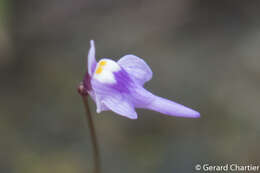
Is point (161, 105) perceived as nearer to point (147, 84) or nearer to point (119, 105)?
point (119, 105)

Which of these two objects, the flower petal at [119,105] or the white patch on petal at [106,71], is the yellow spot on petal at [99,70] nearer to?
the white patch on petal at [106,71]

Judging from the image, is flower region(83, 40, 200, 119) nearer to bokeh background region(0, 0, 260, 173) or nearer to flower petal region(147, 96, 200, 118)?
flower petal region(147, 96, 200, 118)

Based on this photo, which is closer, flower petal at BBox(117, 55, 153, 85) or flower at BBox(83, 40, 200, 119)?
flower at BBox(83, 40, 200, 119)

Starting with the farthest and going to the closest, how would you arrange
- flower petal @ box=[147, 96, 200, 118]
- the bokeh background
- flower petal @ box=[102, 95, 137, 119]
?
the bokeh background, flower petal @ box=[102, 95, 137, 119], flower petal @ box=[147, 96, 200, 118]

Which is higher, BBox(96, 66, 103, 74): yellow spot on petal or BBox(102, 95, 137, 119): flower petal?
BBox(96, 66, 103, 74): yellow spot on petal

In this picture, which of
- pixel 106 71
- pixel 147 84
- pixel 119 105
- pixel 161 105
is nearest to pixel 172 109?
pixel 161 105

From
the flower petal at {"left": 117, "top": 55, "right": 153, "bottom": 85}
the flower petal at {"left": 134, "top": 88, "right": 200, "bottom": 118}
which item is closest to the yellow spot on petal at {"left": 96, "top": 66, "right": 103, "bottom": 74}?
the flower petal at {"left": 117, "top": 55, "right": 153, "bottom": 85}

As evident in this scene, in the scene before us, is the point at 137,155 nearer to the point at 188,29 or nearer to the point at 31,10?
the point at 188,29
